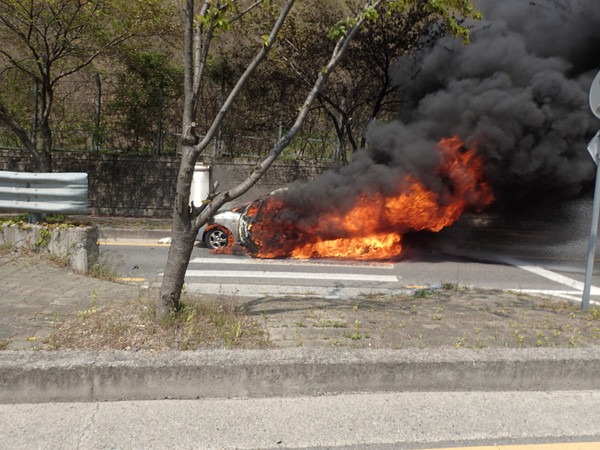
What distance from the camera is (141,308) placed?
4.20 m

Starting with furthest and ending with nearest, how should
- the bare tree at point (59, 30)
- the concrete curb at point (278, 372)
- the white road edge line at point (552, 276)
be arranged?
the bare tree at point (59, 30) < the white road edge line at point (552, 276) < the concrete curb at point (278, 372)

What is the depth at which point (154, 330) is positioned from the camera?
3.73 metres

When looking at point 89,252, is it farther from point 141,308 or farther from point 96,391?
point 96,391

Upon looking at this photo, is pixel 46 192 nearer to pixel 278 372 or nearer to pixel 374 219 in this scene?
pixel 278 372

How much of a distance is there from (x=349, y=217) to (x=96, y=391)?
674 centimetres

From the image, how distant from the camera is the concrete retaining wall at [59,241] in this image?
5.95m

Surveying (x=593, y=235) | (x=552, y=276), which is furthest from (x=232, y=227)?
(x=593, y=235)

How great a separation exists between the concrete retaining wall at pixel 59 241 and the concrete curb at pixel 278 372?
2.89 m

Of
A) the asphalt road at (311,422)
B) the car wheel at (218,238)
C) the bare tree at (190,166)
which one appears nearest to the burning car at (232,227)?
the car wheel at (218,238)

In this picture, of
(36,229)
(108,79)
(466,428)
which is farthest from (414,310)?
(108,79)

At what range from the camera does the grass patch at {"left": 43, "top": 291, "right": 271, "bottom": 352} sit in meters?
3.54

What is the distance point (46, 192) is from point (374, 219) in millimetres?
5927

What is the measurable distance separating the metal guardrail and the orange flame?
153 inches

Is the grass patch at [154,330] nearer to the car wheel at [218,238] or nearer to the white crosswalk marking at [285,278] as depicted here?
the white crosswalk marking at [285,278]
